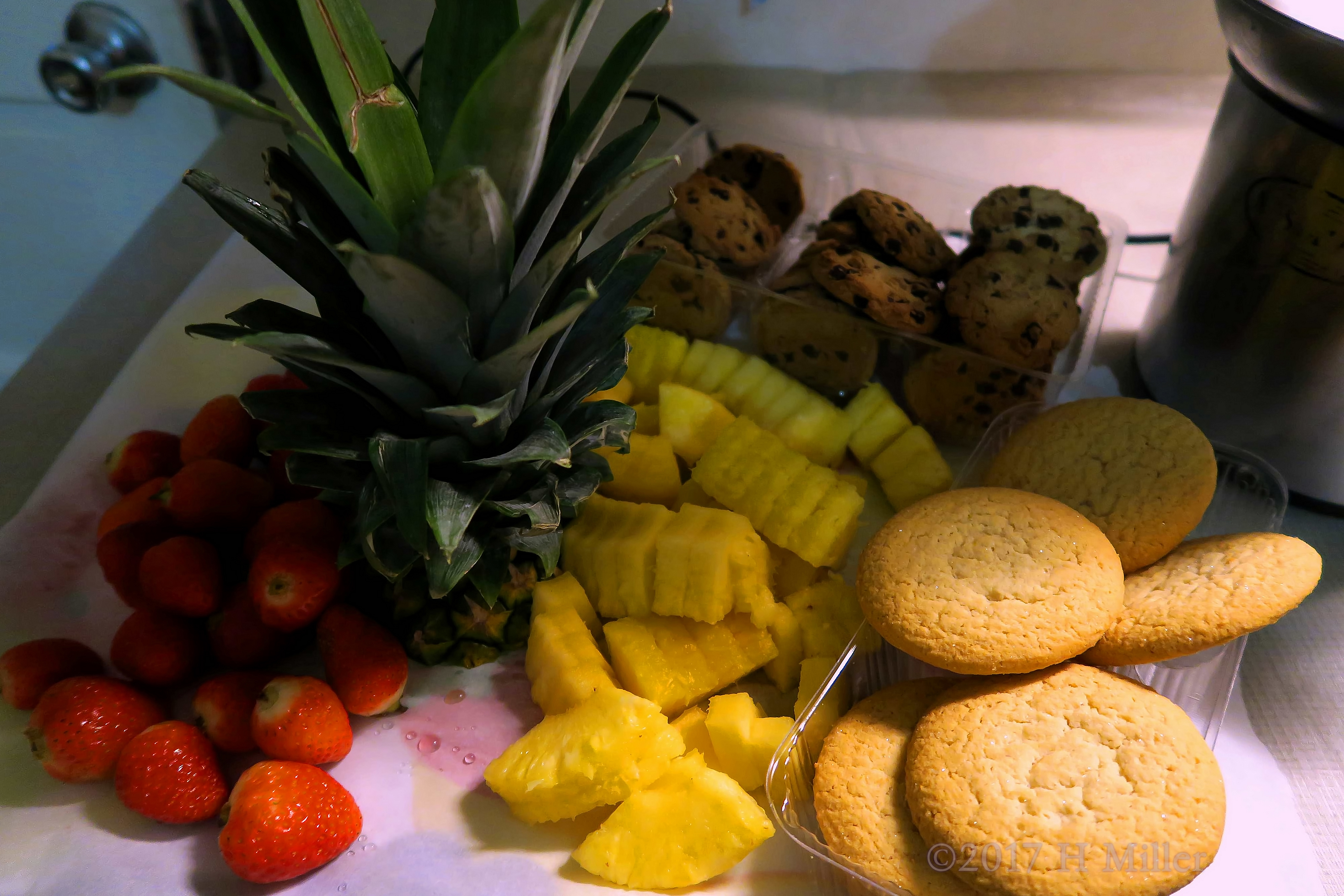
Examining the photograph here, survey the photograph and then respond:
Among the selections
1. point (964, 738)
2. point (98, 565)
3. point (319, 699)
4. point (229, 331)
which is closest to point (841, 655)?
point (964, 738)

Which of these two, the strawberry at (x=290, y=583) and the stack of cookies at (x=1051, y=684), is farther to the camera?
the strawberry at (x=290, y=583)

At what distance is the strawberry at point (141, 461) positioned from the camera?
3.14 feet

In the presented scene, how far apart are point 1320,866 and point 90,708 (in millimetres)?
1110

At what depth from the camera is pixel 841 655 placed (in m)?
0.80

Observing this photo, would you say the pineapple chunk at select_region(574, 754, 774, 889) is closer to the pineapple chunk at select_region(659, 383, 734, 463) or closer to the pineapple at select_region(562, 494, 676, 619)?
the pineapple at select_region(562, 494, 676, 619)

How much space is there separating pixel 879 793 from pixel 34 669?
0.80m

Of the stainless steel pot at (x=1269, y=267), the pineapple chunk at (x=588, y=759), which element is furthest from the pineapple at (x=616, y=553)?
the stainless steel pot at (x=1269, y=267)

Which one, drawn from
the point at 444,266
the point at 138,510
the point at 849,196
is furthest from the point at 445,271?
the point at 849,196

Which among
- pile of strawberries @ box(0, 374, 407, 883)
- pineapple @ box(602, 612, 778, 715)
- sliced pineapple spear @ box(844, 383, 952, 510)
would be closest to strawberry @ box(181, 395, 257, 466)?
pile of strawberries @ box(0, 374, 407, 883)

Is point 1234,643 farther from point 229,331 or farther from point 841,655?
point 229,331

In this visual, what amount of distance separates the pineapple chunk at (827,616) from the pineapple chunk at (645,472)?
0.63 ft

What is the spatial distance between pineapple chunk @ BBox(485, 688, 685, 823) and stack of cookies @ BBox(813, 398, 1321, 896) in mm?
150

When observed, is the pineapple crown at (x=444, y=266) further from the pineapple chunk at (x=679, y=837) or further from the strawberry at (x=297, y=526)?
the pineapple chunk at (x=679, y=837)

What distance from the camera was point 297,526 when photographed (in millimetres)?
854
